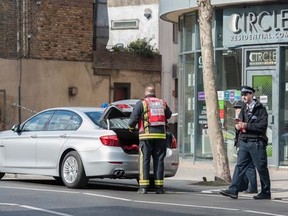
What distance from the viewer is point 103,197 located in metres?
12.5

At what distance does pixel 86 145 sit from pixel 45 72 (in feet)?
43.8

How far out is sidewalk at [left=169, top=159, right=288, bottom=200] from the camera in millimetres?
14781

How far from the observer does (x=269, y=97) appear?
19375mm

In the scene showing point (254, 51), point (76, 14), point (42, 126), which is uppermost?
point (76, 14)

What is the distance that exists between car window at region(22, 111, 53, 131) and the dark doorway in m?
13.5

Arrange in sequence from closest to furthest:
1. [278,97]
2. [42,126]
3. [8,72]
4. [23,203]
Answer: [23,203] < [42,126] < [278,97] < [8,72]

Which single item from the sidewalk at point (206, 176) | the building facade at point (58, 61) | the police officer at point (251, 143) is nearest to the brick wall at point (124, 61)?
the building facade at point (58, 61)

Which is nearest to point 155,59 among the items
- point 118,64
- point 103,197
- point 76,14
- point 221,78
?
point 118,64

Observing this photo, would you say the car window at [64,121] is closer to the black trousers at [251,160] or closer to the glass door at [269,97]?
the black trousers at [251,160]

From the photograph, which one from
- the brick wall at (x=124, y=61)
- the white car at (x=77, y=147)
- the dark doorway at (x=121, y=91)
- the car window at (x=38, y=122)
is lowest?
the white car at (x=77, y=147)

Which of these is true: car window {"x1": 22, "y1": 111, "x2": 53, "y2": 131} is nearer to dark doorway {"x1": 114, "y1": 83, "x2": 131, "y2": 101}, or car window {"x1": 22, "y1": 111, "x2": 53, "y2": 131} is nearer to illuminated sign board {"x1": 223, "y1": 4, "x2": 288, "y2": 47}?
illuminated sign board {"x1": 223, "y1": 4, "x2": 288, "y2": 47}

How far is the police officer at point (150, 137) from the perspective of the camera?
1352cm

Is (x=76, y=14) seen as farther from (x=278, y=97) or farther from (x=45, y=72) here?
(x=278, y=97)

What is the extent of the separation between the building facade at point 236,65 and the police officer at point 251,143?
608 cm
